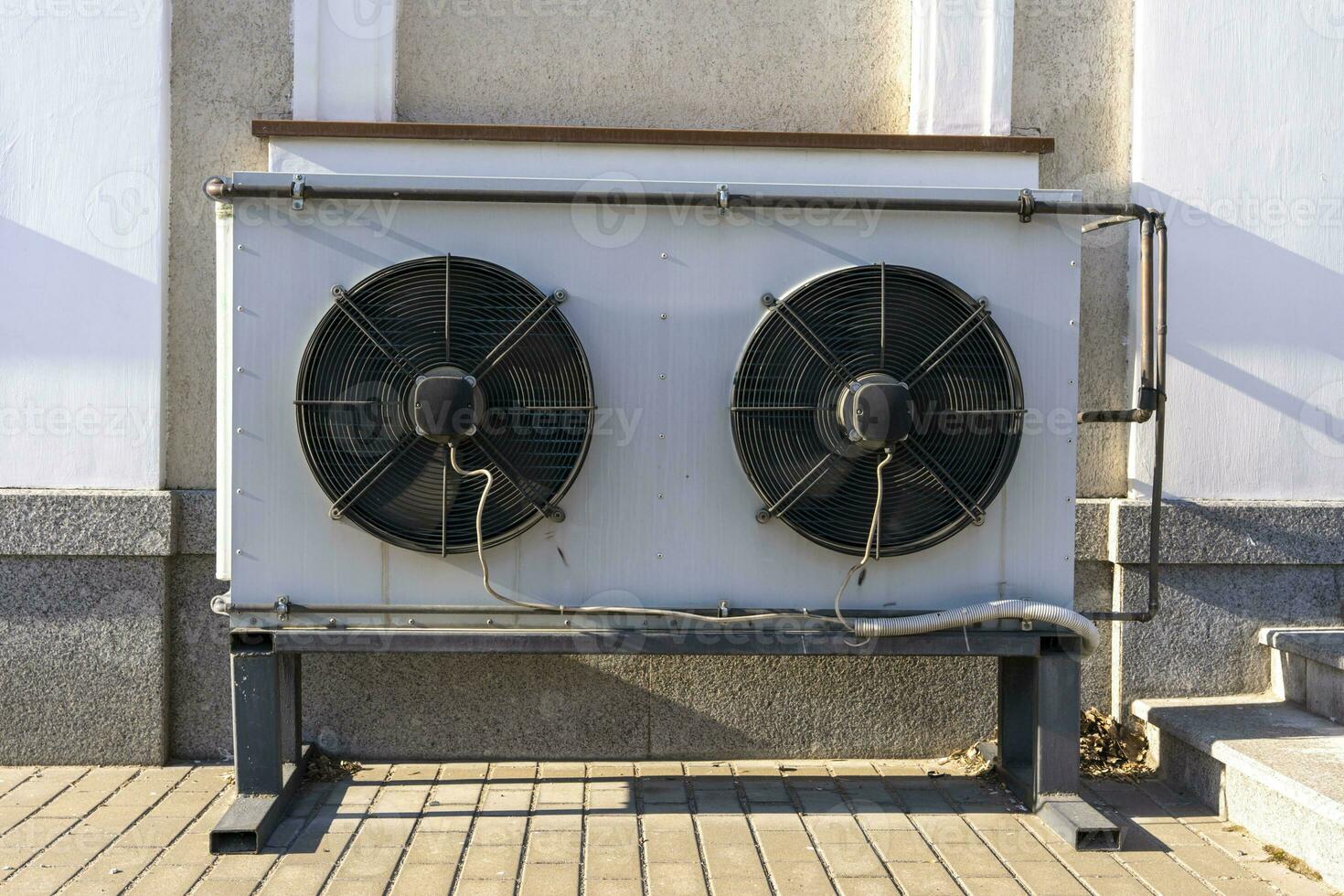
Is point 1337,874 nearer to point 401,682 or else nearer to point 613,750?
point 613,750

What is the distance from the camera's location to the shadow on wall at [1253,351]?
15.6ft

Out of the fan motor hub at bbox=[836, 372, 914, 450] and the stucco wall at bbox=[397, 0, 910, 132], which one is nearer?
the fan motor hub at bbox=[836, 372, 914, 450]

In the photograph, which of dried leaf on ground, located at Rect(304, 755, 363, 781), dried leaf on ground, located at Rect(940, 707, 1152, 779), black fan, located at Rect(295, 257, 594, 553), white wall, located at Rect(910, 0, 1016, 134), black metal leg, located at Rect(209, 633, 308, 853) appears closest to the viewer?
black fan, located at Rect(295, 257, 594, 553)

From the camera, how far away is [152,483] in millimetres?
4613

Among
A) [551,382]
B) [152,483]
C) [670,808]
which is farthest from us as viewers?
[152,483]

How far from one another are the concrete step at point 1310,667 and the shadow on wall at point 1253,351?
0.61 m

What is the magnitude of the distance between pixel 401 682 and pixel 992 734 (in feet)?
8.45

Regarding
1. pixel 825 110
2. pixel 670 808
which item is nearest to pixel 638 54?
pixel 825 110

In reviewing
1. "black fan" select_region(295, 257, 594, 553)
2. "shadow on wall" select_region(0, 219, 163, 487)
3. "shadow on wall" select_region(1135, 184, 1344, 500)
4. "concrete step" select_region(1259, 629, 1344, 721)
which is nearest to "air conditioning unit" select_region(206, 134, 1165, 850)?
"black fan" select_region(295, 257, 594, 553)

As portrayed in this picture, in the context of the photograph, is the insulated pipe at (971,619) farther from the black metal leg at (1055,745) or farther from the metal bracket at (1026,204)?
the metal bracket at (1026,204)

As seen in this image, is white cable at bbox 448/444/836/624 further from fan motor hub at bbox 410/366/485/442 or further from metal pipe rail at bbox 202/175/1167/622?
metal pipe rail at bbox 202/175/1167/622

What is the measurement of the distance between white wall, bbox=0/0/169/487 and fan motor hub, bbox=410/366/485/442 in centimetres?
156

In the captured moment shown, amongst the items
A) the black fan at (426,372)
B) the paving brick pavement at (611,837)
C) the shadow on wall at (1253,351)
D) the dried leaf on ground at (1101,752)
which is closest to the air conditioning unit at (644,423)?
the black fan at (426,372)

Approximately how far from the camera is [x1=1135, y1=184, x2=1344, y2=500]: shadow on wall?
476 centimetres
